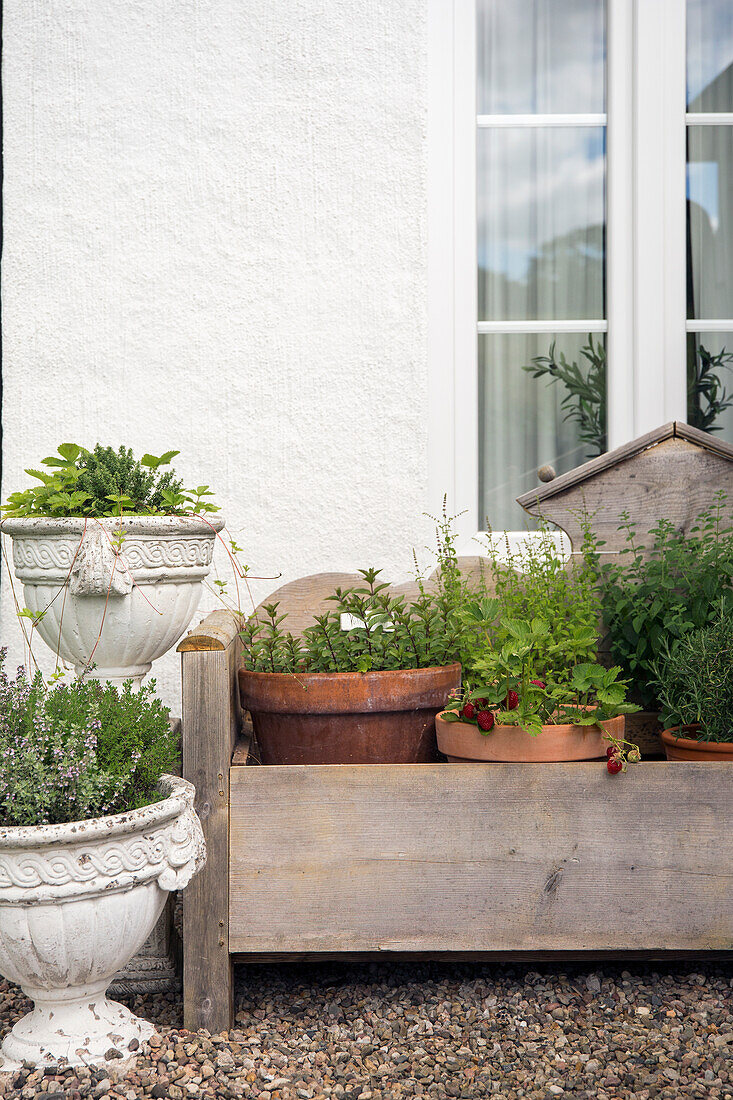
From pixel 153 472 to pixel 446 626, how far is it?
2.56 ft

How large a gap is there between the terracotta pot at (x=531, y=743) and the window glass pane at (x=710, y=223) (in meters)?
1.70

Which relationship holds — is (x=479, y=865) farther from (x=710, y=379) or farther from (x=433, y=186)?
(x=433, y=186)

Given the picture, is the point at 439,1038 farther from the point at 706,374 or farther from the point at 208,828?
the point at 706,374

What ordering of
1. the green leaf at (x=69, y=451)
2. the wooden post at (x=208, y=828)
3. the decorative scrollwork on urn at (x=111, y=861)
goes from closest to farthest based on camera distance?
the decorative scrollwork on urn at (x=111, y=861)
the wooden post at (x=208, y=828)
the green leaf at (x=69, y=451)

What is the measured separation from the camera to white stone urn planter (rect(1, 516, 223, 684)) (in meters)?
1.80

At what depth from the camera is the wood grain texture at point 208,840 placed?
1.72m

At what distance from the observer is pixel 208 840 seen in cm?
173

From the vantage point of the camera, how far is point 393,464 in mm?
2799

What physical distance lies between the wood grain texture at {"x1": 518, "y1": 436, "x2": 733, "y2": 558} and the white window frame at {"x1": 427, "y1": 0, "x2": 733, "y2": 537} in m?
Result: 0.44

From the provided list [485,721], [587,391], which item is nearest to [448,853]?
[485,721]

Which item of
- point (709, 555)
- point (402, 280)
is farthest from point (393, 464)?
point (709, 555)

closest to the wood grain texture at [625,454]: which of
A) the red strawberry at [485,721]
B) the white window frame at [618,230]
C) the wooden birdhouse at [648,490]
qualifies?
the wooden birdhouse at [648,490]

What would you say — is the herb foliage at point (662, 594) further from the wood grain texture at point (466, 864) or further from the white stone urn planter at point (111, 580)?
the white stone urn planter at point (111, 580)

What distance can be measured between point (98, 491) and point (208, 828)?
2.47ft
